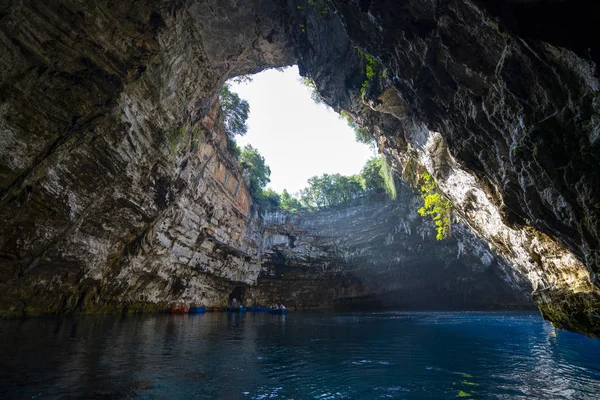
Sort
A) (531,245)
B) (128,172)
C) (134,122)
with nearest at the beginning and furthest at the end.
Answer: (531,245) < (134,122) < (128,172)

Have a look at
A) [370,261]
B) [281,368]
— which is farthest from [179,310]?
[370,261]

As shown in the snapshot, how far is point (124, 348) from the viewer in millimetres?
7375

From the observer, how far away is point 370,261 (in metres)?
33.8

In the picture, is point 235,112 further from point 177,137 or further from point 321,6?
point 321,6

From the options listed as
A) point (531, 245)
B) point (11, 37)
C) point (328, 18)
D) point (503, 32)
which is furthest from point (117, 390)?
point (328, 18)

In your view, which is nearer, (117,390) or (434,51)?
(117,390)

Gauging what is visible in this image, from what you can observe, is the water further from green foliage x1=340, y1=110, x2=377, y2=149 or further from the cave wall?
green foliage x1=340, y1=110, x2=377, y2=149

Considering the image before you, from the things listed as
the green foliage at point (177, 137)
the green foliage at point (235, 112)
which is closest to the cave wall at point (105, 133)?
the green foliage at point (177, 137)

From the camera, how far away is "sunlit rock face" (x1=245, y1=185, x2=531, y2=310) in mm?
30859

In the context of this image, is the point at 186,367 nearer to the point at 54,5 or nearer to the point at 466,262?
the point at 54,5

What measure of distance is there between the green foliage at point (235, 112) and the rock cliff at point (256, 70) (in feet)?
23.3

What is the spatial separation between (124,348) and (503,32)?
35.1ft

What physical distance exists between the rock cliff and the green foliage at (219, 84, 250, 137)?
709 cm

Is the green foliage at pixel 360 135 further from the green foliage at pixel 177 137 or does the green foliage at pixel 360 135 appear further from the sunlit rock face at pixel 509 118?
the green foliage at pixel 177 137
